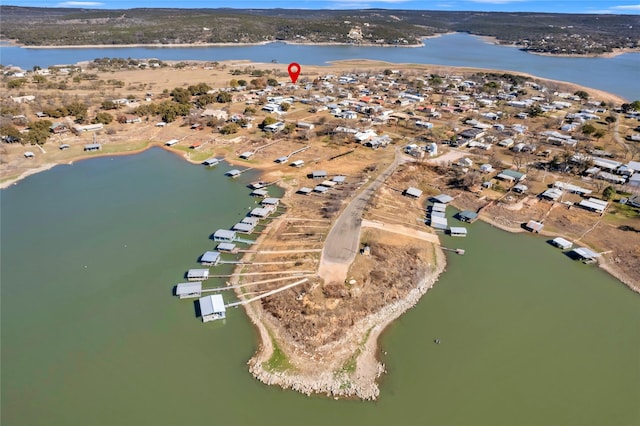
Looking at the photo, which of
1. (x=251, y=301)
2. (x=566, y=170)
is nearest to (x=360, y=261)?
(x=251, y=301)

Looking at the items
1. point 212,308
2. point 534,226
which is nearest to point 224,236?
point 212,308

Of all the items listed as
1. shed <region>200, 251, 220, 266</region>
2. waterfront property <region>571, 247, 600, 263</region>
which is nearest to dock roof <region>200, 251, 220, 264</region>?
shed <region>200, 251, 220, 266</region>

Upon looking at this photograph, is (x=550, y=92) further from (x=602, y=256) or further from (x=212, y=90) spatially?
(x=212, y=90)

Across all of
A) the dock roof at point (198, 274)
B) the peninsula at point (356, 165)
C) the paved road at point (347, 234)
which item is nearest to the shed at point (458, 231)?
the peninsula at point (356, 165)

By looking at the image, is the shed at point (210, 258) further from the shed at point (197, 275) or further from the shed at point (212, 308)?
the shed at point (212, 308)

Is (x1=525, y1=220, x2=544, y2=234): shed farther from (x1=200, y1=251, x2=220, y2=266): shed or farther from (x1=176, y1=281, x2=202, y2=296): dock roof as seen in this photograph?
(x1=176, y1=281, x2=202, y2=296): dock roof
